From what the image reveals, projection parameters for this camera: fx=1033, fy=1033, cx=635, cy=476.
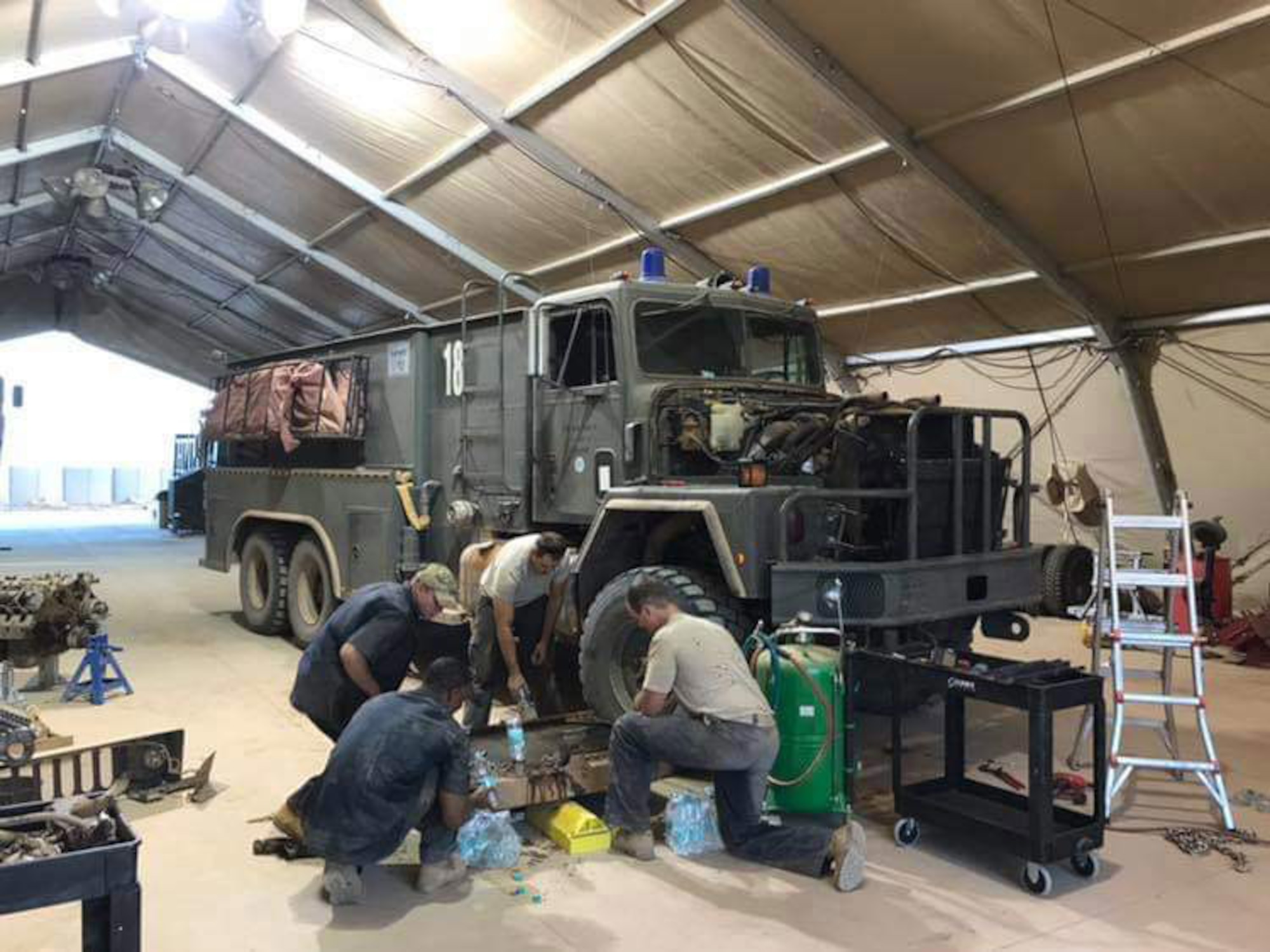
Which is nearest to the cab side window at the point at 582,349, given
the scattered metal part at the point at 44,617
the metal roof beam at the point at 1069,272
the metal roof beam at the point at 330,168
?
the scattered metal part at the point at 44,617

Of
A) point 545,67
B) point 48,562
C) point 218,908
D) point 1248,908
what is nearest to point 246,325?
point 48,562

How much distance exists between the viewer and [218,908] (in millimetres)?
3768

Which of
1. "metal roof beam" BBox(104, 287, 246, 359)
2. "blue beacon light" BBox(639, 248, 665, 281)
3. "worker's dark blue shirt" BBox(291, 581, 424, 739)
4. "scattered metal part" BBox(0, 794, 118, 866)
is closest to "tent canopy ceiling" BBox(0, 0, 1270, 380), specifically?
"blue beacon light" BBox(639, 248, 665, 281)

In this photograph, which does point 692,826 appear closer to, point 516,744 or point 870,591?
point 516,744

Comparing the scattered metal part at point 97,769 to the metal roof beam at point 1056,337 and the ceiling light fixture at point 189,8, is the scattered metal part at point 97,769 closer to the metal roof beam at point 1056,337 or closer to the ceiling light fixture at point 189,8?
the ceiling light fixture at point 189,8

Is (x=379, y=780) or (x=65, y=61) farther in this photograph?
(x=65, y=61)

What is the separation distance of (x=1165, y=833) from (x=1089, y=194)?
5.92 m

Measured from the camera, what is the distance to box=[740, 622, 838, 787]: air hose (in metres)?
4.45

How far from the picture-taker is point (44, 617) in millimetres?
6918

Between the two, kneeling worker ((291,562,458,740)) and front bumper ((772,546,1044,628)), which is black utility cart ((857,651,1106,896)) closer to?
front bumper ((772,546,1044,628))

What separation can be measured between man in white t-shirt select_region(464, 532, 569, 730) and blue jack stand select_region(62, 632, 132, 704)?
2.83 metres

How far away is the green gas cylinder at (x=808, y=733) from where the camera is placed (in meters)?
4.46

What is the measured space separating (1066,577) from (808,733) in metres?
3.00

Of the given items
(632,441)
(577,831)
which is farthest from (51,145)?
(577,831)
